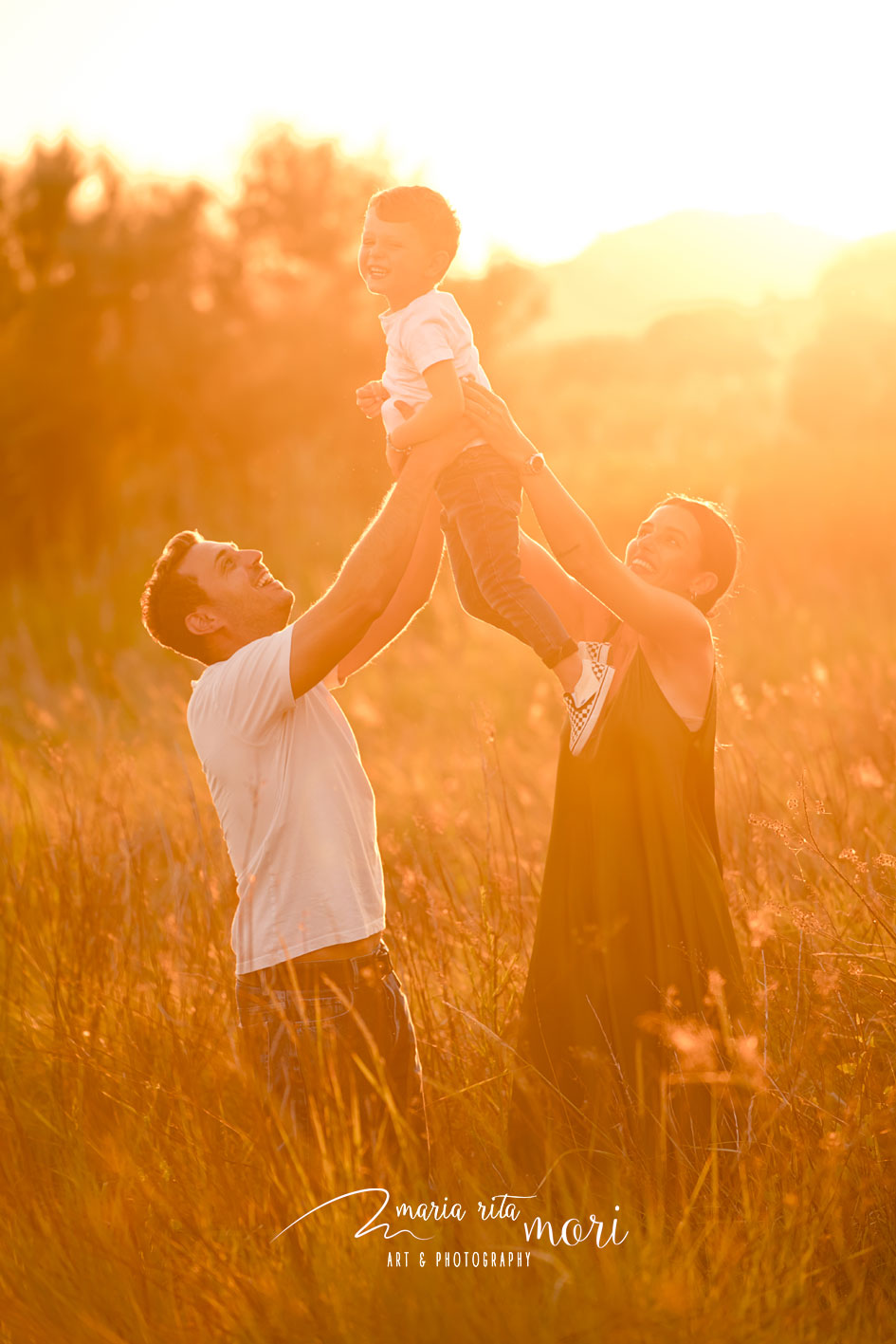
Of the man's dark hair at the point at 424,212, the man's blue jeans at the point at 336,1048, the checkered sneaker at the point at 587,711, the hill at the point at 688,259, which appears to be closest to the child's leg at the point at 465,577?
the checkered sneaker at the point at 587,711

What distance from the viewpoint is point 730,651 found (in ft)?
39.7

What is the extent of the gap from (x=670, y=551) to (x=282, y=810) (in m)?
1.33

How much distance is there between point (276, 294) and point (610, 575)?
2089 centimetres

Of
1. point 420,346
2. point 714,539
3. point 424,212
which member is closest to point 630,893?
Result: point 714,539

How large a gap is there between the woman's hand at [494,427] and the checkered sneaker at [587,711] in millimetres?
655

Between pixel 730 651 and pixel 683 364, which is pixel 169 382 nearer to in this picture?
pixel 730 651

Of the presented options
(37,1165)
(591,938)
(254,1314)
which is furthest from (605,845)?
(37,1165)

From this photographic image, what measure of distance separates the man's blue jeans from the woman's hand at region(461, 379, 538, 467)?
1.43 metres

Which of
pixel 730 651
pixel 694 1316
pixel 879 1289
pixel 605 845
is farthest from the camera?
pixel 730 651

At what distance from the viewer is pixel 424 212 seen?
349 cm

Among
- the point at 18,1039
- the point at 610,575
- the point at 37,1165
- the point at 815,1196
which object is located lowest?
the point at 815,1196

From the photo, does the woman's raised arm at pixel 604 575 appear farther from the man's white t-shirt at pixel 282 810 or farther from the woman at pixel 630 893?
the man's white t-shirt at pixel 282 810

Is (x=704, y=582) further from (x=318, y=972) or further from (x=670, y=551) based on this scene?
(x=318, y=972)

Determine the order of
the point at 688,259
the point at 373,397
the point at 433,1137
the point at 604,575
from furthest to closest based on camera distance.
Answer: the point at 688,259
the point at 373,397
the point at 433,1137
the point at 604,575
